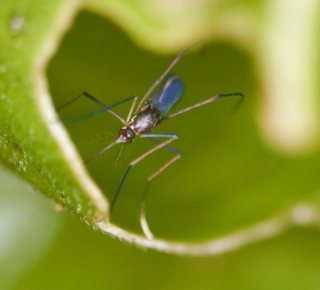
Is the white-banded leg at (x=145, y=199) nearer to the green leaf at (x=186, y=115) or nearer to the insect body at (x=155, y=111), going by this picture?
the green leaf at (x=186, y=115)

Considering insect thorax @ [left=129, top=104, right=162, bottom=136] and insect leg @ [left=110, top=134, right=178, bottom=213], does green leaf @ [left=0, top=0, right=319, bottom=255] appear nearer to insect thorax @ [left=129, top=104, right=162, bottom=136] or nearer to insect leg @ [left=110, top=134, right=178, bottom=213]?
insect leg @ [left=110, top=134, right=178, bottom=213]

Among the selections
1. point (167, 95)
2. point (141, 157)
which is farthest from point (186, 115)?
point (167, 95)

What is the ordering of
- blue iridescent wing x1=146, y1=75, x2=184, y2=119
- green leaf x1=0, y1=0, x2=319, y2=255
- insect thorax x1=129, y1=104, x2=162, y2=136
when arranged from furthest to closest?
insect thorax x1=129, y1=104, x2=162, y2=136, blue iridescent wing x1=146, y1=75, x2=184, y2=119, green leaf x1=0, y1=0, x2=319, y2=255

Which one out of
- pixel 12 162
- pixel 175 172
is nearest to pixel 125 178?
pixel 175 172

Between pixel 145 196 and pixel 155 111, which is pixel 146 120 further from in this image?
pixel 145 196

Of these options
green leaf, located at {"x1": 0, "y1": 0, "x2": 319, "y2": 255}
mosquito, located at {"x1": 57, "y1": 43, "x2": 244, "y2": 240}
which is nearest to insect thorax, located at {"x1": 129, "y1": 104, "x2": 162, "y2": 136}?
mosquito, located at {"x1": 57, "y1": 43, "x2": 244, "y2": 240}

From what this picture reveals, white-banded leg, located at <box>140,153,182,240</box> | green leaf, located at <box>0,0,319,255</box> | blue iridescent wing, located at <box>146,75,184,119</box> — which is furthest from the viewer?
blue iridescent wing, located at <box>146,75,184,119</box>

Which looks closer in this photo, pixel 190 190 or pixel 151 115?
pixel 190 190
